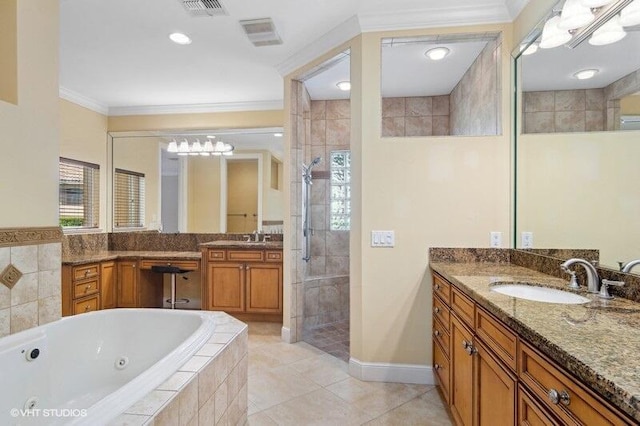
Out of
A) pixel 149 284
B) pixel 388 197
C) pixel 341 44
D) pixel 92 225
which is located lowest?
pixel 149 284

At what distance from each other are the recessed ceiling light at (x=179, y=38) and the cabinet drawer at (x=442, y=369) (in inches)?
117

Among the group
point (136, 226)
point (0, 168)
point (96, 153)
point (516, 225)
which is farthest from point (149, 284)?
point (516, 225)

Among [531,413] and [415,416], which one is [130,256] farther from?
[531,413]

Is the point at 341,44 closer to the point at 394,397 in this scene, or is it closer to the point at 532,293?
the point at 532,293

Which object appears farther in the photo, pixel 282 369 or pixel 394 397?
pixel 282 369

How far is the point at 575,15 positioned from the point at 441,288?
1.65 meters

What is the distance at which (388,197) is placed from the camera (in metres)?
2.39

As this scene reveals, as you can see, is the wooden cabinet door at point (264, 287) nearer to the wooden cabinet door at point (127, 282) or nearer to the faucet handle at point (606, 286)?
the wooden cabinet door at point (127, 282)

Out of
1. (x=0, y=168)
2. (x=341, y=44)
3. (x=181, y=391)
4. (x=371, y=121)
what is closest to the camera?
(x=181, y=391)

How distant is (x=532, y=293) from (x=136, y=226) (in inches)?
174

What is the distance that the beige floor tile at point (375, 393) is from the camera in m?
2.10

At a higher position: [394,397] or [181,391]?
[181,391]

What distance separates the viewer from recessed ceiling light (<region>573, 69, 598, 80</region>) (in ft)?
5.51

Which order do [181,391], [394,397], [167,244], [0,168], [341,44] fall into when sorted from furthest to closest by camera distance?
[167,244], [341,44], [394,397], [0,168], [181,391]
